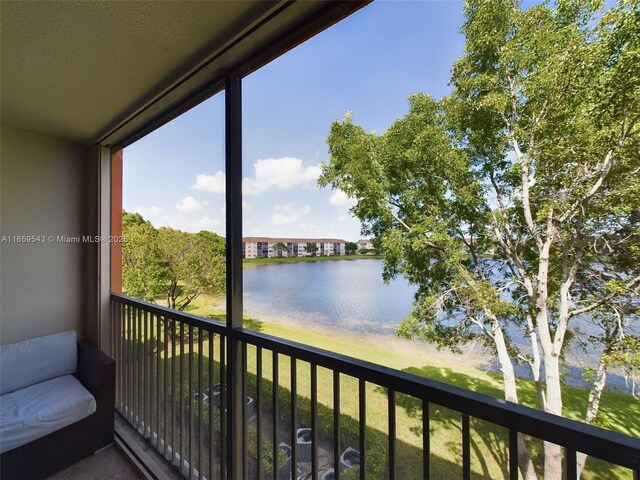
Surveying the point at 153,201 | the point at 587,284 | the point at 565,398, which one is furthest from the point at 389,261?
the point at 153,201

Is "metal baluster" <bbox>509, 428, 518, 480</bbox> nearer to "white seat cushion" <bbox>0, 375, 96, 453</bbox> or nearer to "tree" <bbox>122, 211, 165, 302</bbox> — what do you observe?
"white seat cushion" <bbox>0, 375, 96, 453</bbox>

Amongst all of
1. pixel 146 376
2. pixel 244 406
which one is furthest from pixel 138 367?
pixel 244 406

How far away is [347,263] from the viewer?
5.73 ft

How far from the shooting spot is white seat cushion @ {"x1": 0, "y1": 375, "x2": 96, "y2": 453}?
5.11ft

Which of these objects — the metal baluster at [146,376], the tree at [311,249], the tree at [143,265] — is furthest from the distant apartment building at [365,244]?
the tree at [143,265]

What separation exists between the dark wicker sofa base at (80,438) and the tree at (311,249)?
1.68m

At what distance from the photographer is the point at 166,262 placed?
3.40 m

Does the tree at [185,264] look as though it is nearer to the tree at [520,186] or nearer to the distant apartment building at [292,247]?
the distant apartment building at [292,247]

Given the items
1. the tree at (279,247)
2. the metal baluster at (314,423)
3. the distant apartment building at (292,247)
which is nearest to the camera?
the metal baluster at (314,423)

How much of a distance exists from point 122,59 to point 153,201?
1.59m

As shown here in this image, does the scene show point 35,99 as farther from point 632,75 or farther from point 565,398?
point 565,398

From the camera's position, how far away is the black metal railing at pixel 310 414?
696 mm

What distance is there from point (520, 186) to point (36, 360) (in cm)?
369

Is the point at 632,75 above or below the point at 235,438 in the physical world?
above
